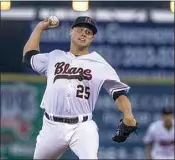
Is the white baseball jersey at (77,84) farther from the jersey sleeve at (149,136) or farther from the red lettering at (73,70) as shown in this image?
the jersey sleeve at (149,136)

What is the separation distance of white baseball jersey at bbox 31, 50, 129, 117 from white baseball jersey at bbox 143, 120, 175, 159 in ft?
18.9

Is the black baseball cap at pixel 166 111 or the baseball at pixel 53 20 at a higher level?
the baseball at pixel 53 20

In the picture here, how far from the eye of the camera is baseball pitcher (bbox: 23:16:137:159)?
5.98 m

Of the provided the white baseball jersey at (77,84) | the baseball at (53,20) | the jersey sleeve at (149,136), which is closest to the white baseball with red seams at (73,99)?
the white baseball jersey at (77,84)

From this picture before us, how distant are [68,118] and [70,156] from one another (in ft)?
20.0

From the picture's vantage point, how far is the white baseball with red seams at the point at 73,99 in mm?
6000

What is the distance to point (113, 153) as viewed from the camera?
12258 mm

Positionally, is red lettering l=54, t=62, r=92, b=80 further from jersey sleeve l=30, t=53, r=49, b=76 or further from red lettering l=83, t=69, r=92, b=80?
jersey sleeve l=30, t=53, r=49, b=76

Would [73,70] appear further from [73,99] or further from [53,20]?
[53,20]

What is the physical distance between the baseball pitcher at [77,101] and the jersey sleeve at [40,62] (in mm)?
108

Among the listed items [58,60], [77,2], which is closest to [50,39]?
[77,2]

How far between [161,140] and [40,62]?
19.1ft

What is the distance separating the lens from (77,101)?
6.03 m

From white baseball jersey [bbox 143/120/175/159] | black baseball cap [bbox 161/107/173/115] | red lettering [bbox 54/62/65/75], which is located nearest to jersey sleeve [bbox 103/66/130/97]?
red lettering [bbox 54/62/65/75]
